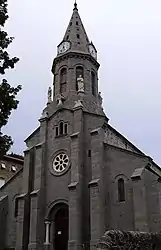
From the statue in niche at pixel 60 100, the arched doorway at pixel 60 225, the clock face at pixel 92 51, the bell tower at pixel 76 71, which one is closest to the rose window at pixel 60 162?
the arched doorway at pixel 60 225

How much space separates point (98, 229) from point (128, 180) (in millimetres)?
4645

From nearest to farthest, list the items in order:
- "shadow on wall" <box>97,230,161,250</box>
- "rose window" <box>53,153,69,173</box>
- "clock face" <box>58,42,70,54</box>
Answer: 1. "shadow on wall" <box>97,230,161,250</box>
2. "rose window" <box>53,153,69,173</box>
3. "clock face" <box>58,42,70,54</box>

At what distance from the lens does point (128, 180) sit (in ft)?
99.4

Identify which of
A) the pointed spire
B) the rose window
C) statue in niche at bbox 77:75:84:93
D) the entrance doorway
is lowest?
the entrance doorway

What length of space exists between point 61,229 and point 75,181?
4.65 m

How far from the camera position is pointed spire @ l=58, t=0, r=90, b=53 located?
1674 inches

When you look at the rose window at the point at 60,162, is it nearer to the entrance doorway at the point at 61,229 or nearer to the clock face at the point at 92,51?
the entrance doorway at the point at 61,229

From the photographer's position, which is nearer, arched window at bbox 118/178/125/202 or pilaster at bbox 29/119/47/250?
arched window at bbox 118/178/125/202

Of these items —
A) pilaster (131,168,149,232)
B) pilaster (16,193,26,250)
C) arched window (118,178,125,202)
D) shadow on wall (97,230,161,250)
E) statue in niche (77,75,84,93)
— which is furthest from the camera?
statue in niche (77,75,84,93)

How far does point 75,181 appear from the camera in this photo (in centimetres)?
3191

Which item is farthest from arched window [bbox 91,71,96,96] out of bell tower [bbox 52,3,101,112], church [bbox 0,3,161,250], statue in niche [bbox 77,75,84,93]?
statue in niche [bbox 77,75,84,93]

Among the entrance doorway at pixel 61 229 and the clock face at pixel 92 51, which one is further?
the clock face at pixel 92 51

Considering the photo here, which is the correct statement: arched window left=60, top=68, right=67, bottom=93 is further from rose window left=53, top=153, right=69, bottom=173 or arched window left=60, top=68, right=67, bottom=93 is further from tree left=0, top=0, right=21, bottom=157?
tree left=0, top=0, right=21, bottom=157

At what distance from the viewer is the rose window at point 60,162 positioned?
34.3m
